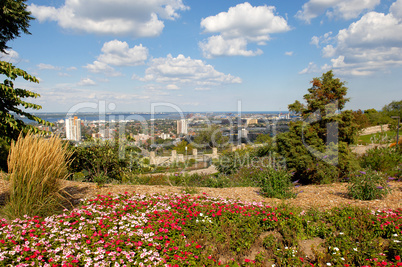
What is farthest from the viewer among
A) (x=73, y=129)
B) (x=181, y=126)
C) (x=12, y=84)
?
(x=181, y=126)

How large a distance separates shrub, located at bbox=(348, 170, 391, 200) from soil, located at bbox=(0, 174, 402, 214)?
5.1 inches

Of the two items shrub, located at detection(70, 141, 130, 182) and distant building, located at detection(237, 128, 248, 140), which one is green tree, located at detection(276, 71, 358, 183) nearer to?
shrub, located at detection(70, 141, 130, 182)

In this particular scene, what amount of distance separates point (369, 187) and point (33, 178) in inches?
221

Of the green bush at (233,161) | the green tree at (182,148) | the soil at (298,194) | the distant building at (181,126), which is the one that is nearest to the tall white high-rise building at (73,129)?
the soil at (298,194)

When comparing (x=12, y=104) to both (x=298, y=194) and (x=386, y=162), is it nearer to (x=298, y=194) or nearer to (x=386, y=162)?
(x=298, y=194)

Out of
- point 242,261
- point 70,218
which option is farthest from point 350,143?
point 70,218

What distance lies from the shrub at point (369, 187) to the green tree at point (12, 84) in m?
7.28

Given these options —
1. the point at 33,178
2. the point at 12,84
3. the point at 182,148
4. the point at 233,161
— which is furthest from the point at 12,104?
the point at 182,148

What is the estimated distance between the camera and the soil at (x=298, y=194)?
4820mm

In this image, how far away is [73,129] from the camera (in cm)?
867

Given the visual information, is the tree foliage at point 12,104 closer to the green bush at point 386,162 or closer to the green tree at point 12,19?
the green tree at point 12,19

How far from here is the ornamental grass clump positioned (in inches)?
147

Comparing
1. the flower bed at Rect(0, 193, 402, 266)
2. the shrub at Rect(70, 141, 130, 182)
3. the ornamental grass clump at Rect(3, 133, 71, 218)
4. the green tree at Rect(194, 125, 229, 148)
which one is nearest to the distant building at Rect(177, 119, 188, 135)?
the green tree at Rect(194, 125, 229, 148)

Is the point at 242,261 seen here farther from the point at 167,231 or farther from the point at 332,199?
the point at 332,199
